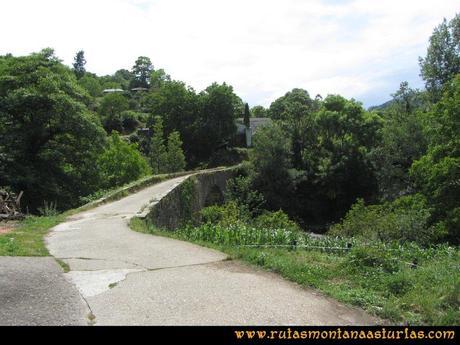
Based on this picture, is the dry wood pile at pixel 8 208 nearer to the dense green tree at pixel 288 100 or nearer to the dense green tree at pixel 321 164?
the dense green tree at pixel 321 164

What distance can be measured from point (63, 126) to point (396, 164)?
26408mm

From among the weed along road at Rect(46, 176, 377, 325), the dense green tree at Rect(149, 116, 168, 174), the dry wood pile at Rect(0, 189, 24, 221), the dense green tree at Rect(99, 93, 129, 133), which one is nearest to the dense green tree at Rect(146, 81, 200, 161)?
the dense green tree at Rect(99, 93, 129, 133)

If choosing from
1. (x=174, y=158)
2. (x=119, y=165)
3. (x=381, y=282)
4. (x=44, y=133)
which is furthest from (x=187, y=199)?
(x=174, y=158)

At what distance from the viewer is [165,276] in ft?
21.4

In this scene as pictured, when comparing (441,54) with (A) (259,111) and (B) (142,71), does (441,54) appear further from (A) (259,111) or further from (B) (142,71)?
(B) (142,71)

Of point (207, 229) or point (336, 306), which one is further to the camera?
point (207, 229)

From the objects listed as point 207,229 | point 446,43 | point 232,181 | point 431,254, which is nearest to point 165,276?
point 207,229

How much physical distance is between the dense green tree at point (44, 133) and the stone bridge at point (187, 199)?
20.1 feet

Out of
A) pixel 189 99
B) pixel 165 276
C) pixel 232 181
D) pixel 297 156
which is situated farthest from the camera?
pixel 189 99

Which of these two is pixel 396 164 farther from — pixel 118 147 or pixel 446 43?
pixel 118 147

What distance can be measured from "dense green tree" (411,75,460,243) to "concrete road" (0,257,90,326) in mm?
18845

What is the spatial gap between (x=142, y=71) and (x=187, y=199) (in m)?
90.5

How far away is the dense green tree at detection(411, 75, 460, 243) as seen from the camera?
21766 millimetres

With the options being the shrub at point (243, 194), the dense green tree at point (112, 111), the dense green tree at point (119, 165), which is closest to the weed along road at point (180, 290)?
the shrub at point (243, 194)
